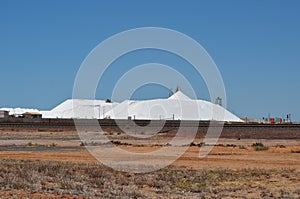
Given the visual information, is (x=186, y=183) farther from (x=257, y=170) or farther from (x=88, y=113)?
(x=88, y=113)

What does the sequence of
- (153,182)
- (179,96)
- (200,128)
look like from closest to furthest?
(153,182) < (200,128) < (179,96)

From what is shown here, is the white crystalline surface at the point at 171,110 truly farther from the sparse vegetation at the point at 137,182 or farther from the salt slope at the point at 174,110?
the sparse vegetation at the point at 137,182

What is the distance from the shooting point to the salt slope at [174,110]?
149 metres

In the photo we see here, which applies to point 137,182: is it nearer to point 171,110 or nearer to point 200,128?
point 200,128

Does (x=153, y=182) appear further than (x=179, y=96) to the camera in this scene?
No

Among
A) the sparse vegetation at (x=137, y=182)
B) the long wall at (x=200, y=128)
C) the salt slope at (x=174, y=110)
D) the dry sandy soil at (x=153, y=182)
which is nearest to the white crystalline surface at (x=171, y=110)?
the salt slope at (x=174, y=110)

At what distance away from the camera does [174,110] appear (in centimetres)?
15700

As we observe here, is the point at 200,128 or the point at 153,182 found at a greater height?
the point at 200,128

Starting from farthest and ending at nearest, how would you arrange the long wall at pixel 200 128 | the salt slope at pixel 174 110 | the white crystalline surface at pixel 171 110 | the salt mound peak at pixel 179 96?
the salt mound peak at pixel 179 96 → the white crystalline surface at pixel 171 110 → the salt slope at pixel 174 110 → the long wall at pixel 200 128

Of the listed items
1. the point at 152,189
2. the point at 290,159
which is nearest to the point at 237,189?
the point at 152,189

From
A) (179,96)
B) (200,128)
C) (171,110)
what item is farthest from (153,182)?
(179,96)

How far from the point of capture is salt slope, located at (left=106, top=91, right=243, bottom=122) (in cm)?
14900

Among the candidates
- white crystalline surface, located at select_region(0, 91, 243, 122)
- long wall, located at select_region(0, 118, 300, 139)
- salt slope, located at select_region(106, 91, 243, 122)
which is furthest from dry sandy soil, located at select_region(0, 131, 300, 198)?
salt slope, located at select_region(106, 91, 243, 122)

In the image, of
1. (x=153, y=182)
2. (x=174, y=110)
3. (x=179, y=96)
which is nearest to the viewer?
(x=153, y=182)
